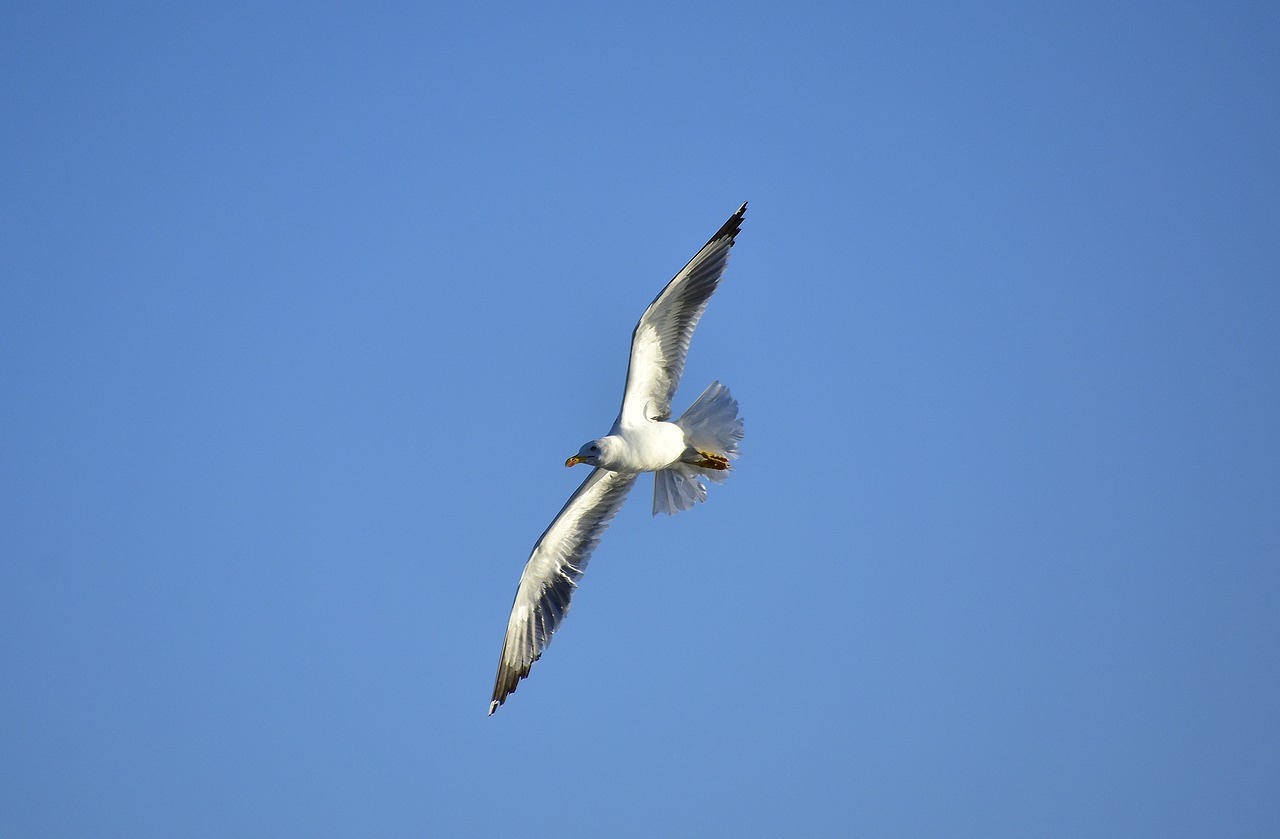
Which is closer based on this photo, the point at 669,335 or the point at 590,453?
the point at 590,453

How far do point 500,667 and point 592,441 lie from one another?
242 cm

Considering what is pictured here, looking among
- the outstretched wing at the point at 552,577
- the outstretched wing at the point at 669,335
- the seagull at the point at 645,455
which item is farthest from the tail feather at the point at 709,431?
the outstretched wing at the point at 552,577

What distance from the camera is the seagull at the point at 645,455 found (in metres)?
10.1

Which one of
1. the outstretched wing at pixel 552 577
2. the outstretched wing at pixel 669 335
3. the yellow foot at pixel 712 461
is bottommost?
the outstretched wing at pixel 552 577

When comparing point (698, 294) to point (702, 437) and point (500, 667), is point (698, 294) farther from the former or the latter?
point (500, 667)

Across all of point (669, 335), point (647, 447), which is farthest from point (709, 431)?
point (669, 335)

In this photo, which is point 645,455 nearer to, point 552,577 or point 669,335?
point 669,335

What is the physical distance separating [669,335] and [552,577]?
2347mm

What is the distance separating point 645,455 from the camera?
1004 centimetres

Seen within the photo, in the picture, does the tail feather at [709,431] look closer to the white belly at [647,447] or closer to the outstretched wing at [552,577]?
the white belly at [647,447]

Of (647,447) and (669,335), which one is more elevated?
(669,335)

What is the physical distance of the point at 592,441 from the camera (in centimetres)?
980

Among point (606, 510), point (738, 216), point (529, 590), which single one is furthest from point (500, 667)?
point (738, 216)

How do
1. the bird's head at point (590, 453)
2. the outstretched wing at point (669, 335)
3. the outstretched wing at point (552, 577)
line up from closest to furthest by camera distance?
the bird's head at point (590, 453)
the outstretched wing at point (669, 335)
the outstretched wing at point (552, 577)
